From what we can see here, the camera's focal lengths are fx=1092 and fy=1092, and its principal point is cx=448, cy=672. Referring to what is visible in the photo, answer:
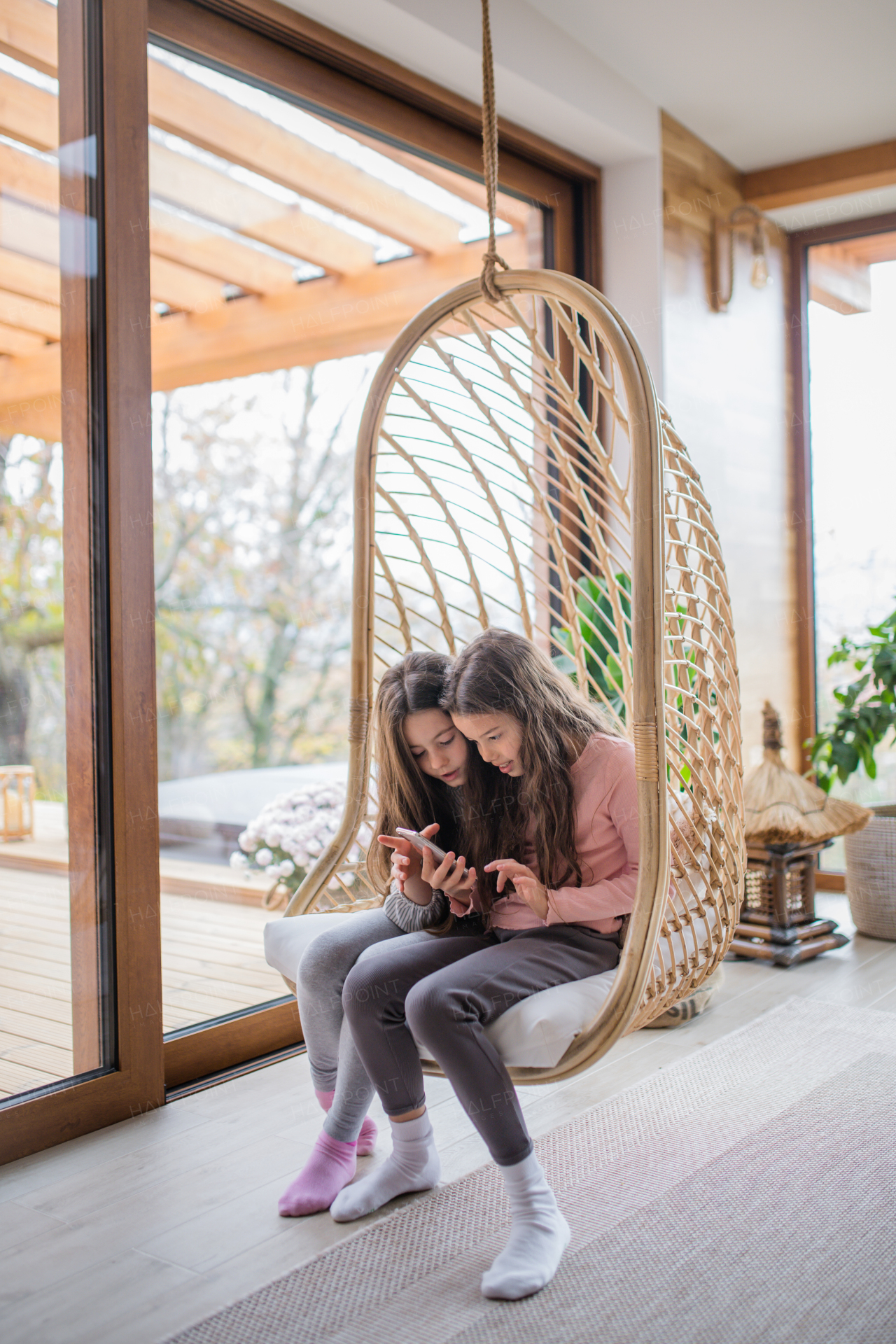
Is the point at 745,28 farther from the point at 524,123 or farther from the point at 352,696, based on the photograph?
the point at 352,696

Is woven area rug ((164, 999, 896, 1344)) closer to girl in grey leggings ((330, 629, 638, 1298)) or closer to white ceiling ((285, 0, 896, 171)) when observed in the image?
girl in grey leggings ((330, 629, 638, 1298))

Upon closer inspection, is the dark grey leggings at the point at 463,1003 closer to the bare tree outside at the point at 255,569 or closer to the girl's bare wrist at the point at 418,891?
the girl's bare wrist at the point at 418,891

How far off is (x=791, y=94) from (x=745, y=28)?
1.41ft

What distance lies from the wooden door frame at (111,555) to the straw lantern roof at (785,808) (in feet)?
5.88

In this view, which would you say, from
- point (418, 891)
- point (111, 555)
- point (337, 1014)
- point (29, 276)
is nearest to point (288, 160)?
point (29, 276)

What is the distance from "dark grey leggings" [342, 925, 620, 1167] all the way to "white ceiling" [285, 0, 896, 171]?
204cm

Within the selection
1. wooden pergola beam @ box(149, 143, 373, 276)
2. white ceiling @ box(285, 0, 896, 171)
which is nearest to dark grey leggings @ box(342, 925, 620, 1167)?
white ceiling @ box(285, 0, 896, 171)

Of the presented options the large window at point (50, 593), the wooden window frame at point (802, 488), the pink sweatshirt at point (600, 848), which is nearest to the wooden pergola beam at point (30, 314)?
the large window at point (50, 593)

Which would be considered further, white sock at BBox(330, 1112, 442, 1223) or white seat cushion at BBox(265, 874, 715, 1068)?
white sock at BBox(330, 1112, 442, 1223)

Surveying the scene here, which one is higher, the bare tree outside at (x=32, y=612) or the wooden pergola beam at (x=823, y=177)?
the wooden pergola beam at (x=823, y=177)

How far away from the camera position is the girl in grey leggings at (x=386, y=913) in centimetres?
176

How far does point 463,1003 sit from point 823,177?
330 centimetres

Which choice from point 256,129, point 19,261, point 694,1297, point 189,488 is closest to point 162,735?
point 189,488

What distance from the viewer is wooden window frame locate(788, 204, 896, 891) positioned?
13.5 feet
